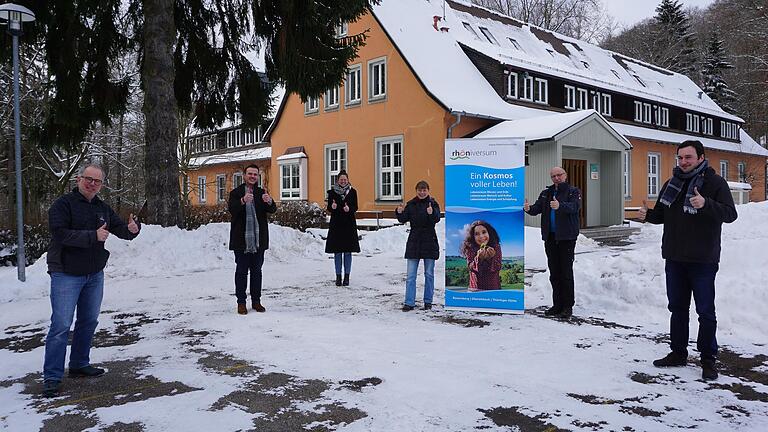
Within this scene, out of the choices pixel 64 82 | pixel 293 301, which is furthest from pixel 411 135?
pixel 293 301

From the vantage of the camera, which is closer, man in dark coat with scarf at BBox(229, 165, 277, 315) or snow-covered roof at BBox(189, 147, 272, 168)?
man in dark coat with scarf at BBox(229, 165, 277, 315)

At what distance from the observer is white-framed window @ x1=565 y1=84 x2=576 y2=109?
952 inches

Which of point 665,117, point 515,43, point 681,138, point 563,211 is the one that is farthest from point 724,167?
point 563,211

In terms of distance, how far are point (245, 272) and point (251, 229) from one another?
0.60 metres

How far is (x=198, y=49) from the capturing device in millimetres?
14422

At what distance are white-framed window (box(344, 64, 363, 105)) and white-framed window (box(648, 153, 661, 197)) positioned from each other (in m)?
14.4

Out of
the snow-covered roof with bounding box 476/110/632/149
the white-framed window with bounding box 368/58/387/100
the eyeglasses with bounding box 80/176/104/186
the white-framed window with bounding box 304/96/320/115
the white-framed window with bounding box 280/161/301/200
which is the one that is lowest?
the eyeglasses with bounding box 80/176/104/186

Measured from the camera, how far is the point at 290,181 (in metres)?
26.1

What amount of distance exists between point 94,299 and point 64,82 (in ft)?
33.0

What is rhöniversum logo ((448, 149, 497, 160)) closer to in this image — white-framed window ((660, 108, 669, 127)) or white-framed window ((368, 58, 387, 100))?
white-framed window ((368, 58, 387, 100))

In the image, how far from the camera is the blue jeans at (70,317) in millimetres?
4605

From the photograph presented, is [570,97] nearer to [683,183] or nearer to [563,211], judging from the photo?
[563,211]

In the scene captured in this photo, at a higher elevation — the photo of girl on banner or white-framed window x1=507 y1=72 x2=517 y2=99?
white-framed window x1=507 y1=72 x2=517 y2=99

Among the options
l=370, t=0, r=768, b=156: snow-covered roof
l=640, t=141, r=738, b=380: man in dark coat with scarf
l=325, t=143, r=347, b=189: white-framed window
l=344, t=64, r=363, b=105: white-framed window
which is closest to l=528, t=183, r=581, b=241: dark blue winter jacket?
l=640, t=141, r=738, b=380: man in dark coat with scarf
